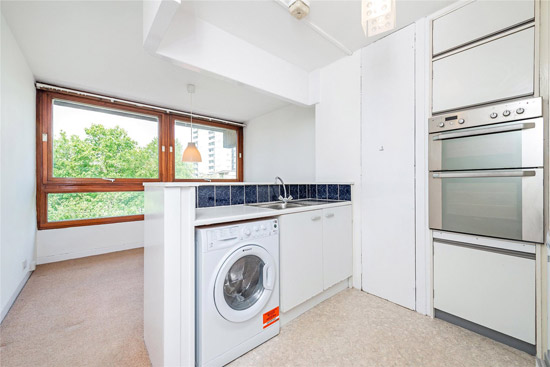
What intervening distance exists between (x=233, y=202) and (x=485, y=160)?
1907mm

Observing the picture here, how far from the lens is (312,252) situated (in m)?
1.89


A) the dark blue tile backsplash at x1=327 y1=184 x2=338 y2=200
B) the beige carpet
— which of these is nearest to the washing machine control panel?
the beige carpet

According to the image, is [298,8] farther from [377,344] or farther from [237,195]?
[377,344]

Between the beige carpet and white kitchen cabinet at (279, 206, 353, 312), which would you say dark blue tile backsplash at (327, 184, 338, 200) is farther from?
the beige carpet

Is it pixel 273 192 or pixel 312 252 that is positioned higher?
pixel 273 192

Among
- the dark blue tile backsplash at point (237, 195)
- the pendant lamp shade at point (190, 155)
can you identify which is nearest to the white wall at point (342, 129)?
the dark blue tile backsplash at point (237, 195)

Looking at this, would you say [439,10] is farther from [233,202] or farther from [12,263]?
[12,263]

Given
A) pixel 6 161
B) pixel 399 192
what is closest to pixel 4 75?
pixel 6 161

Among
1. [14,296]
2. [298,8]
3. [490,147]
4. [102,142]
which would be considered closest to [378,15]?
[298,8]

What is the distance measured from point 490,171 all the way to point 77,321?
3286 mm

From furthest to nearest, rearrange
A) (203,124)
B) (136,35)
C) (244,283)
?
1. (203,124)
2. (136,35)
3. (244,283)

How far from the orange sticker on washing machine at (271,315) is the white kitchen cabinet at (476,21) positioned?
7.73 feet

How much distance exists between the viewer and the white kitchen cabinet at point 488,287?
4.71ft

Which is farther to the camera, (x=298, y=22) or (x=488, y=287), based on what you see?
(x=298, y=22)
